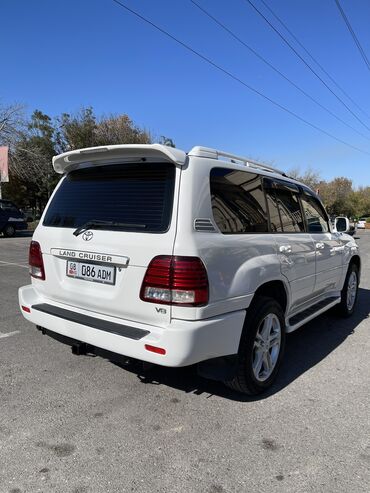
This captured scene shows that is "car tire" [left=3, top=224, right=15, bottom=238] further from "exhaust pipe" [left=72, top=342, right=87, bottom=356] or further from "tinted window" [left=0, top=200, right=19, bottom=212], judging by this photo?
"exhaust pipe" [left=72, top=342, right=87, bottom=356]

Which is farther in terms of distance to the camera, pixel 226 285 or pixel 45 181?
pixel 45 181

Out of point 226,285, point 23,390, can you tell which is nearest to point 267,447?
point 226,285

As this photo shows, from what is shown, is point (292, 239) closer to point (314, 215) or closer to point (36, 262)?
point (314, 215)

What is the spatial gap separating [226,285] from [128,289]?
2.28 feet

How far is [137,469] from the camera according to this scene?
8.24ft

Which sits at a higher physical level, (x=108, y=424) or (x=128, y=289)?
(x=128, y=289)

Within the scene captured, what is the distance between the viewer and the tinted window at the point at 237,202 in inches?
123

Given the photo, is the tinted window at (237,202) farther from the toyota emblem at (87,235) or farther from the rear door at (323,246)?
the rear door at (323,246)

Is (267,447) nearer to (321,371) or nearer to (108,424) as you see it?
(108,424)

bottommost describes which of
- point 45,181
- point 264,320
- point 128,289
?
point 264,320

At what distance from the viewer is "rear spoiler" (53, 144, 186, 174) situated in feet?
9.62

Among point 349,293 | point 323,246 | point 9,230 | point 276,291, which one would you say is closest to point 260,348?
point 276,291

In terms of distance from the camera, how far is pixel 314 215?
16.7 ft

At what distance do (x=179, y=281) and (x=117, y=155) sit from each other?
1.21 metres
